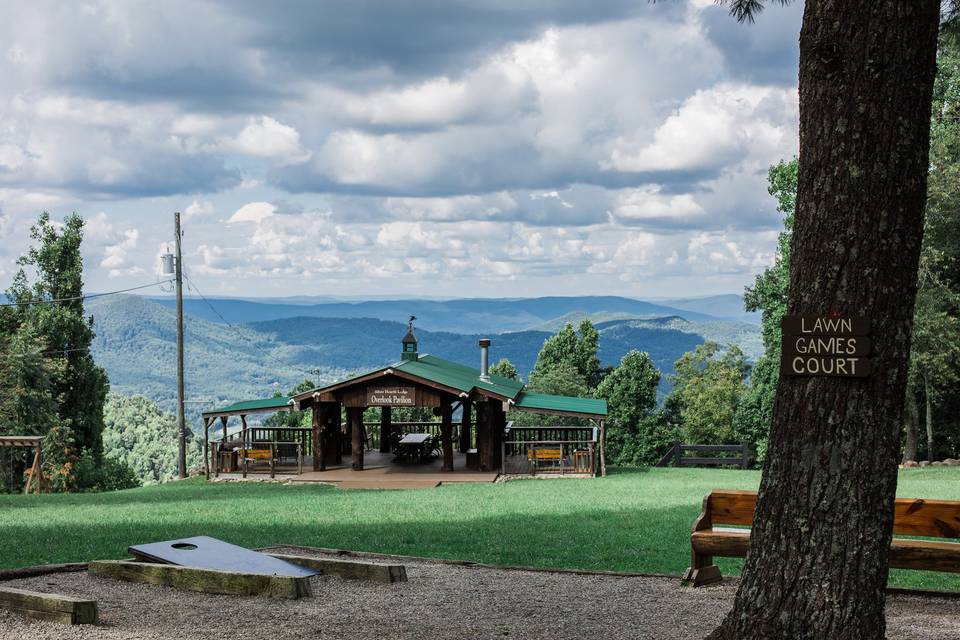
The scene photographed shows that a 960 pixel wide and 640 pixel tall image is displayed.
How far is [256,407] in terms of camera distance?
88.2ft

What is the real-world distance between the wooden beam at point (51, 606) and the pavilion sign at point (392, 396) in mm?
18459

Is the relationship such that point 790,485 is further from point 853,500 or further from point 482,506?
point 482,506

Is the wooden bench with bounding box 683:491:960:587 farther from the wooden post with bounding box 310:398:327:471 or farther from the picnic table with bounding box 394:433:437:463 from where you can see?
the wooden post with bounding box 310:398:327:471

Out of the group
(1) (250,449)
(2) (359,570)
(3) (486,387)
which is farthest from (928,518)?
(1) (250,449)

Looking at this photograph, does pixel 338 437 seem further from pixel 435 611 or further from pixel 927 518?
pixel 927 518

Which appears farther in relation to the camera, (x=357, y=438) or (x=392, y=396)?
(x=357, y=438)

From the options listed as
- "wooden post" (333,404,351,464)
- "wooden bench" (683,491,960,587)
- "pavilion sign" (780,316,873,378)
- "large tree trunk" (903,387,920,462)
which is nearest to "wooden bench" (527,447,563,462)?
"wooden post" (333,404,351,464)

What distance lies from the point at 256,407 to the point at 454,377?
18.8ft

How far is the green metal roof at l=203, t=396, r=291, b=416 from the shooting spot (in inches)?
1039

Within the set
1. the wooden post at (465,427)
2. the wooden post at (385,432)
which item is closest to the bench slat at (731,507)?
the wooden post at (465,427)

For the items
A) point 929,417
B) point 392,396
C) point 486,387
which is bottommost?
point 929,417

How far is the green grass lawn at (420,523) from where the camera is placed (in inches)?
364

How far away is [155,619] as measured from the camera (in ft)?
19.0

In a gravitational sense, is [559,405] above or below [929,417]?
above
